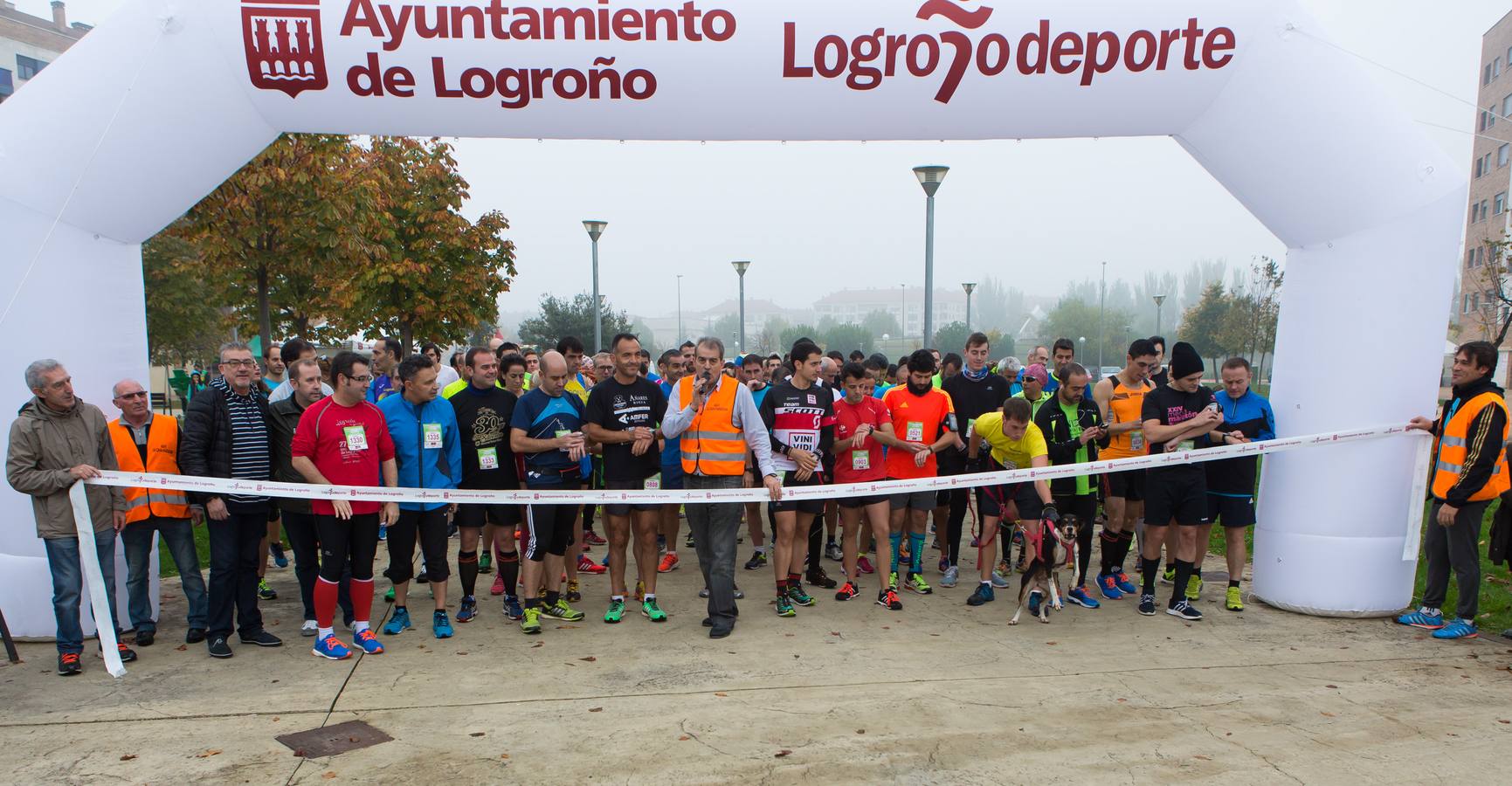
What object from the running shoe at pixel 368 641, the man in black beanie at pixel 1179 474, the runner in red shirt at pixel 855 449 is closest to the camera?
the running shoe at pixel 368 641

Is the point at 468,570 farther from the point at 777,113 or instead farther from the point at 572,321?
the point at 572,321

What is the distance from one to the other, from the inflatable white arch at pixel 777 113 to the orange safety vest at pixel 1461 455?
0.23 m

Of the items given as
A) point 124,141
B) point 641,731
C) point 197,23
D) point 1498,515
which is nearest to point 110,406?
point 124,141

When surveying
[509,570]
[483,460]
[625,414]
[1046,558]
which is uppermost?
[625,414]

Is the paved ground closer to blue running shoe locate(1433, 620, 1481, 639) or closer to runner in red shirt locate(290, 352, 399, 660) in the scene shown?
blue running shoe locate(1433, 620, 1481, 639)

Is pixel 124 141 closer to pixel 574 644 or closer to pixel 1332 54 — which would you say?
pixel 574 644

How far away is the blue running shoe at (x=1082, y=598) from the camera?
22.0ft

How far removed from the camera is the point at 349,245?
12.4 meters

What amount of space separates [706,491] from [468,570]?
6.04 ft

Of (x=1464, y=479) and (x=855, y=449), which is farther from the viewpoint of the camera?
(x=855, y=449)

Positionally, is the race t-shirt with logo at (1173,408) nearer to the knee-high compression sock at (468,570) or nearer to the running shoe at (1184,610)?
the running shoe at (1184,610)

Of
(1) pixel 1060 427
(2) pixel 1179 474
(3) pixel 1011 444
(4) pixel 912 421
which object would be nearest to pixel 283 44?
(4) pixel 912 421

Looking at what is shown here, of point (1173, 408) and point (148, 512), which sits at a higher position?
point (1173, 408)

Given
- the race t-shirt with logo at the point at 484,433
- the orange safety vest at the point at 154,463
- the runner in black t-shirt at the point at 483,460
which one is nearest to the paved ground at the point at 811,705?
the runner in black t-shirt at the point at 483,460
